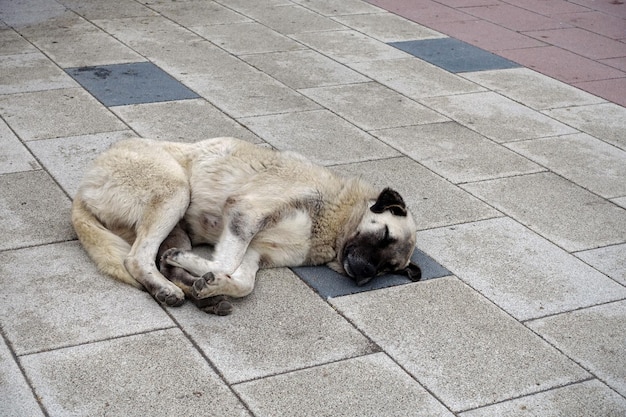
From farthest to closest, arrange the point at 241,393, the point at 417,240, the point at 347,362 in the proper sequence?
1. the point at 417,240
2. the point at 347,362
3. the point at 241,393

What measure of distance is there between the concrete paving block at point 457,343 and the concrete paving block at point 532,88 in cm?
431

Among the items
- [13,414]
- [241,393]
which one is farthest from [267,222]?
[13,414]

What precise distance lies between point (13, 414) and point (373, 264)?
234 cm

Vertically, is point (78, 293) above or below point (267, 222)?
below

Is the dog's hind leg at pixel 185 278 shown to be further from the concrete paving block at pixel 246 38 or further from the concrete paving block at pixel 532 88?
the concrete paving block at pixel 246 38

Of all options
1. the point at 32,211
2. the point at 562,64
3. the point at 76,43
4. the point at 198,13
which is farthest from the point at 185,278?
the point at 198,13

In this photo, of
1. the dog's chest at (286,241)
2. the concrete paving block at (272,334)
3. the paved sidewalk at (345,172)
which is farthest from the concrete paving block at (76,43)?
the concrete paving block at (272,334)

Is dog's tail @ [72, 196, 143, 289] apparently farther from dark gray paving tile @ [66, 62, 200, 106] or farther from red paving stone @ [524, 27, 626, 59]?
red paving stone @ [524, 27, 626, 59]

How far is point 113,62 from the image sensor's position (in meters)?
9.98

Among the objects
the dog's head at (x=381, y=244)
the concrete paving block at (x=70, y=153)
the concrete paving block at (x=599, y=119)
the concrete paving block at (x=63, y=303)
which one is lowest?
the concrete paving block at (x=70, y=153)

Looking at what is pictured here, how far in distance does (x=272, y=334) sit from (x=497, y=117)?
4.75m

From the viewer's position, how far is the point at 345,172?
758 centimetres

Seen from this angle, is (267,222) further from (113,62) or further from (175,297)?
(113,62)

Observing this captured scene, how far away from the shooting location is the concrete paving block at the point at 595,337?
5121 mm
